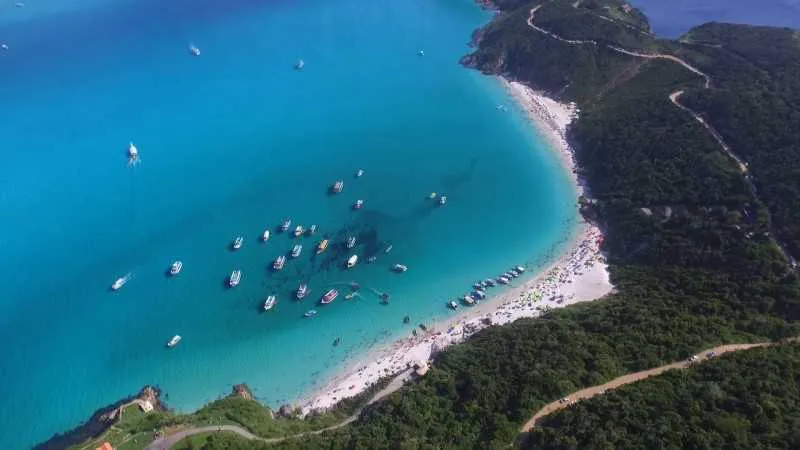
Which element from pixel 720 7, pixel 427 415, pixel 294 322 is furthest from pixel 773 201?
pixel 720 7

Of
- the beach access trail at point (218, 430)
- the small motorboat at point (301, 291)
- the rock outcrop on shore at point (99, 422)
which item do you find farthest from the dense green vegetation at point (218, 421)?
the small motorboat at point (301, 291)

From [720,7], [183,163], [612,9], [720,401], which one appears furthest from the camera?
[720,7]

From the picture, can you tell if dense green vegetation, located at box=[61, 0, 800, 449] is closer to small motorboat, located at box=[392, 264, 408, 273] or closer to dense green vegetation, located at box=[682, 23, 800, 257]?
dense green vegetation, located at box=[682, 23, 800, 257]

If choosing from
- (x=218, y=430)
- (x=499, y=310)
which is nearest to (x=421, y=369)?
(x=499, y=310)

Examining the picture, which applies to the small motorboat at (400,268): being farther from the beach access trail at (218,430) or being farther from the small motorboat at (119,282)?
the small motorboat at (119,282)

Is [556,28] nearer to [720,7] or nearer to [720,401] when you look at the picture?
[720,7]

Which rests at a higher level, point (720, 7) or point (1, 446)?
point (720, 7)

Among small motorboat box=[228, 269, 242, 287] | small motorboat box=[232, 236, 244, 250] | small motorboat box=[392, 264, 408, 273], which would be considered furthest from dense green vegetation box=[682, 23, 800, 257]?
small motorboat box=[232, 236, 244, 250]
